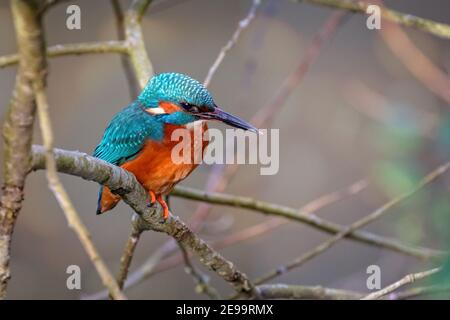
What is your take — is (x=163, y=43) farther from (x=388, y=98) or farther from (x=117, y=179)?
(x=117, y=179)

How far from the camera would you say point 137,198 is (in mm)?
2158

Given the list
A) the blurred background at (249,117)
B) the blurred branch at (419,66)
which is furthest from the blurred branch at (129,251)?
the blurred background at (249,117)

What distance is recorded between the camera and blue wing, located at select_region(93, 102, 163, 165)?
2.60 m

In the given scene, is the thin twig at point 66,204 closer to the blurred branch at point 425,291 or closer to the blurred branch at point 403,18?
the blurred branch at point 425,291

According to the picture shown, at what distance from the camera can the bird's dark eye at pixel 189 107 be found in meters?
2.52

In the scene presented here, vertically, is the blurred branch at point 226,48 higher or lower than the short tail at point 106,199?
higher

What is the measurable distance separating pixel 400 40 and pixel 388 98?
107cm

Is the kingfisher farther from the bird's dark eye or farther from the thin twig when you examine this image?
the thin twig

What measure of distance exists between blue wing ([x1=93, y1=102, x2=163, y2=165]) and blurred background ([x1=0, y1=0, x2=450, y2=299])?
1584 mm

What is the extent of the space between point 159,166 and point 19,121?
1.27m

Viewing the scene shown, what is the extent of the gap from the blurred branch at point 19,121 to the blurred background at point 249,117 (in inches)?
108

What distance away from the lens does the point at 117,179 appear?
1776mm
